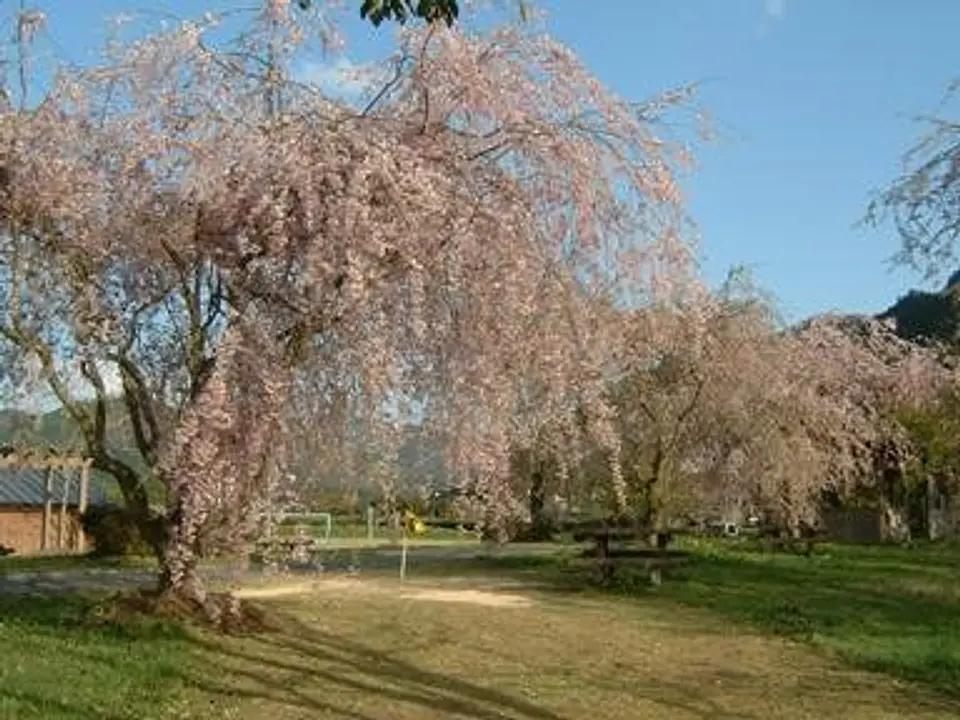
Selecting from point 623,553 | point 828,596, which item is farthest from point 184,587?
point 828,596

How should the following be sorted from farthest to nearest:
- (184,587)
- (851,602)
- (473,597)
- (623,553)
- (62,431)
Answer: (623,553) < (851,602) < (473,597) < (62,431) < (184,587)

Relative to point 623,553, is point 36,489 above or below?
above

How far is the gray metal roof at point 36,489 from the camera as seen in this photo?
3431 cm

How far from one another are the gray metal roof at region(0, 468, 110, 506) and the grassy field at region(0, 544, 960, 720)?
54.6ft

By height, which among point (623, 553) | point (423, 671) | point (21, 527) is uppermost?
point (21, 527)

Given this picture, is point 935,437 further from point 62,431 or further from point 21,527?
point 62,431

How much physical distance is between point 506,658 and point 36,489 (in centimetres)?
2677

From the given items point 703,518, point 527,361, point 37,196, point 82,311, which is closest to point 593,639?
point 527,361

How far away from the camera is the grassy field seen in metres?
10.3

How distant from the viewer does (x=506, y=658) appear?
1323cm

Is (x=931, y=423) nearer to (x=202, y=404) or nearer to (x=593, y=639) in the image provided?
(x=593, y=639)

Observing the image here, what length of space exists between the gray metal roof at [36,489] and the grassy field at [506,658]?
54.6 feet

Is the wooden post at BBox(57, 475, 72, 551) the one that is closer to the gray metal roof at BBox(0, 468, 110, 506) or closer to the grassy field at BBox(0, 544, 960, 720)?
the gray metal roof at BBox(0, 468, 110, 506)

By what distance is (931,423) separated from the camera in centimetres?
3953
